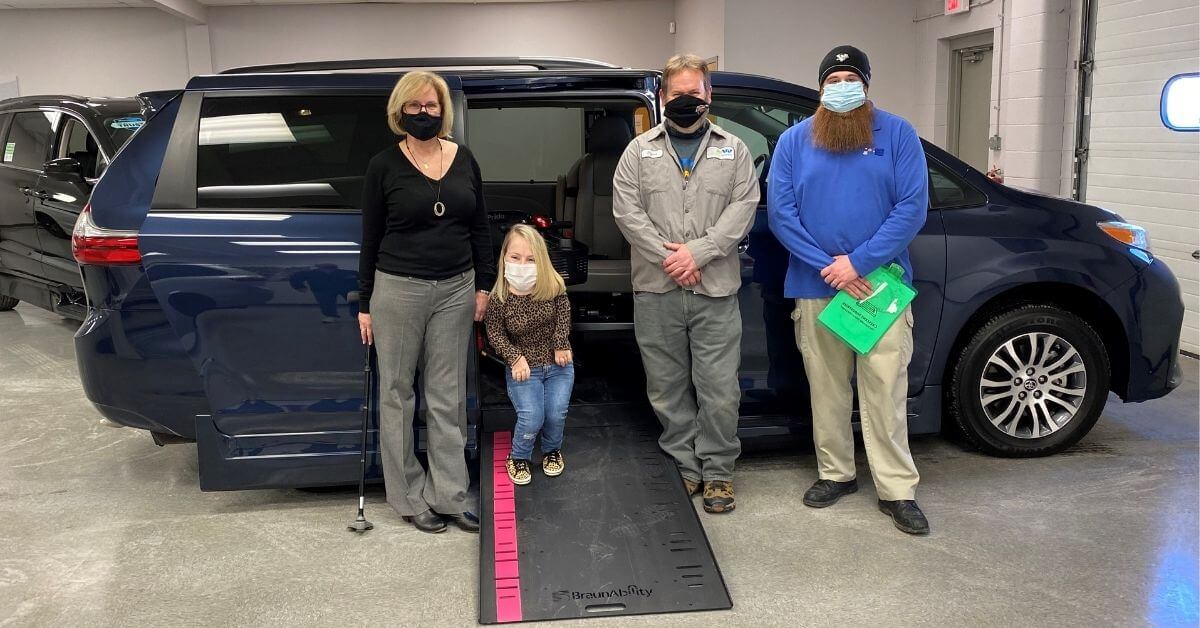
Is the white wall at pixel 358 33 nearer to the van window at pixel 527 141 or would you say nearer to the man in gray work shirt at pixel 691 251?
the van window at pixel 527 141

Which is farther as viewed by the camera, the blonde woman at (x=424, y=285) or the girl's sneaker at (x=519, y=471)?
the girl's sneaker at (x=519, y=471)

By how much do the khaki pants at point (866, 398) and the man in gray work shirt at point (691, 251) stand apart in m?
0.28

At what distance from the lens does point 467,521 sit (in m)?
3.45

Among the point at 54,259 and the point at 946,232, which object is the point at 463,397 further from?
the point at 54,259

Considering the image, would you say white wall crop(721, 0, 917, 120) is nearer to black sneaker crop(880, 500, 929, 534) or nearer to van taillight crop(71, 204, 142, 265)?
black sneaker crop(880, 500, 929, 534)

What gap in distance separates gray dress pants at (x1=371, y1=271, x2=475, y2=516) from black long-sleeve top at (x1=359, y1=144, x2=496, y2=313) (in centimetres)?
4

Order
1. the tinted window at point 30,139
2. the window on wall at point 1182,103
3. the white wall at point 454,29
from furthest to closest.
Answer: the white wall at point 454,29 < the tinted window at point 30,139 < the window on wall at point 1182,103

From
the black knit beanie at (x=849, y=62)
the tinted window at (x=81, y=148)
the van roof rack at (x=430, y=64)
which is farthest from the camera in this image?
the tinted window at (x=81, y=148)

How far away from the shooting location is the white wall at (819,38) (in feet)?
32.8

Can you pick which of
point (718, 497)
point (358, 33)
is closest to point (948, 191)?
point (718, 497)

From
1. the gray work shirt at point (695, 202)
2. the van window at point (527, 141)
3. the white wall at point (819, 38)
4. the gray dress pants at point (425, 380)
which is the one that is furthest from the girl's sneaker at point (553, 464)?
the white wall at point (819, 38)

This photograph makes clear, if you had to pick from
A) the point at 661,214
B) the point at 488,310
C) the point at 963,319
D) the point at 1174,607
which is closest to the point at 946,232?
the point at 963,319

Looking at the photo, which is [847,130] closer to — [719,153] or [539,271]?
[719,153]

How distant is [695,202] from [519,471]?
3.85 feet
